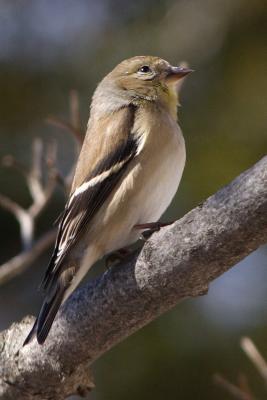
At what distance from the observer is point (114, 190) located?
4215mm

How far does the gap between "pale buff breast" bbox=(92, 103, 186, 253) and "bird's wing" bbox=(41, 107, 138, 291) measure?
0.14ft

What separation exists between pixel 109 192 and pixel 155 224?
1.00 ft

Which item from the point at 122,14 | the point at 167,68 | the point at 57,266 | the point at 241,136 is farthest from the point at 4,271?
the point at 122,14

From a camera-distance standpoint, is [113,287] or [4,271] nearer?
[113,287]

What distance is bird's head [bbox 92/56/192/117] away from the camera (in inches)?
190

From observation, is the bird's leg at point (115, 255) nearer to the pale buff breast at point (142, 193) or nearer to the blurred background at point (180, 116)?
the pale buff breast at point (142, 193)

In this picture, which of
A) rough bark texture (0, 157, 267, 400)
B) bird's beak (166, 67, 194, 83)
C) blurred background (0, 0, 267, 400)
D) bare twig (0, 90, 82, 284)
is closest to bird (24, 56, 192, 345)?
bare twig (0, 90, 82, 284)

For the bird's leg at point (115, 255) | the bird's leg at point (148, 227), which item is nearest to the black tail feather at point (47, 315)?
the bird's leg at point (115, 255)

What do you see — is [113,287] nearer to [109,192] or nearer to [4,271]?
[109,192]

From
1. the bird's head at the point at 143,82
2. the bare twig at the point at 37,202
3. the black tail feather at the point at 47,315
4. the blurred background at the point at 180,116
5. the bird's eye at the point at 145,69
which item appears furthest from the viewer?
the blurred background at the point at 180,116

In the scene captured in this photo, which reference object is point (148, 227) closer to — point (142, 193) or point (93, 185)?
point (142, 193)

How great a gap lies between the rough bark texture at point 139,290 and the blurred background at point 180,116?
2.41 m

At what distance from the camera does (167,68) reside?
16.3ft

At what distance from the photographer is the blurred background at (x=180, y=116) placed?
6.20 m
